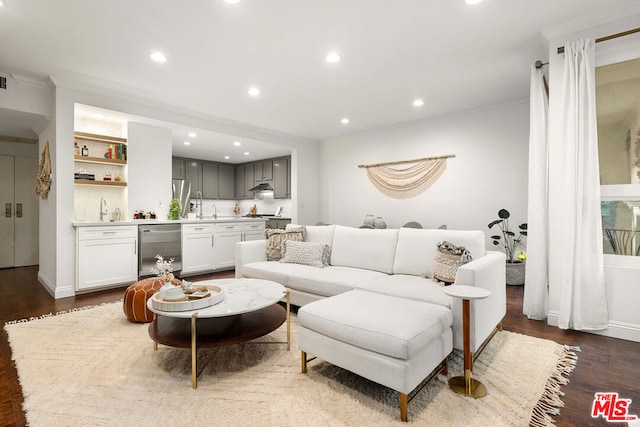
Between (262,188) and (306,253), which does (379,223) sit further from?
(262,188)

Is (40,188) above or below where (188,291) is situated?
above

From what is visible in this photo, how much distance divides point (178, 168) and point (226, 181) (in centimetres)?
143

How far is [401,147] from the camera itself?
6.03 metres

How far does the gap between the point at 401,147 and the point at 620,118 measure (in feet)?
11.6

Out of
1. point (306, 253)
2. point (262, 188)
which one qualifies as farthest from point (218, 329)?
point (262, 188)

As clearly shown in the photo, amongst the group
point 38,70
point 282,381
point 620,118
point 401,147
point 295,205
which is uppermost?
point 38,70

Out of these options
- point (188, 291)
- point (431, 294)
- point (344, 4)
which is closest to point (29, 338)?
point (188, 291)

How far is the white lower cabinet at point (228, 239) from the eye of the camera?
18.0ft

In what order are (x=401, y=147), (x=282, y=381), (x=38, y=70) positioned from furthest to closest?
(x=401, y=147) → (x=38, y=70) → (x=282, y=381)

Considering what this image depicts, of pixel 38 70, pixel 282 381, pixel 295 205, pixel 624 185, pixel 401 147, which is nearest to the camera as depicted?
pixel 282 381

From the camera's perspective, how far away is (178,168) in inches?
304

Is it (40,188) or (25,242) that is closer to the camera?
(40,188)

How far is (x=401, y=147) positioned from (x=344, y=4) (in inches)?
150

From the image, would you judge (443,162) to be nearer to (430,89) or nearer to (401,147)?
(401,147)
